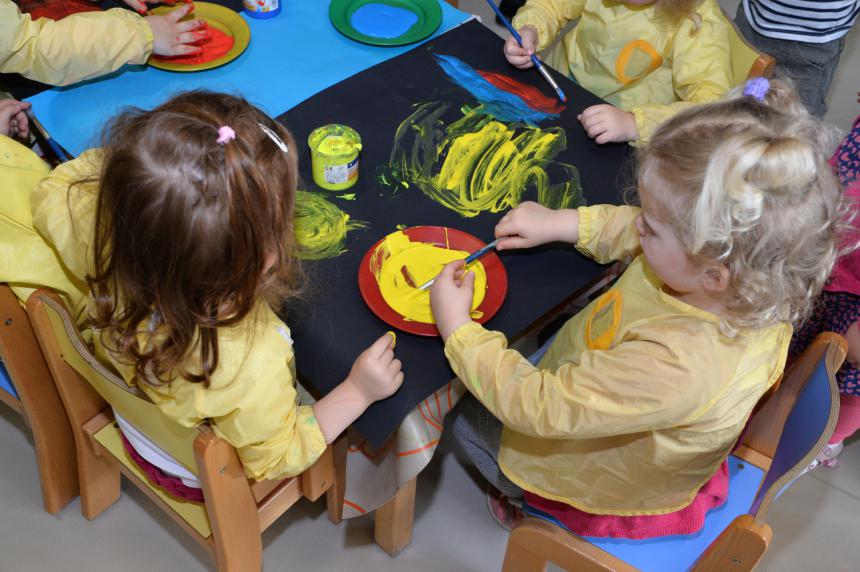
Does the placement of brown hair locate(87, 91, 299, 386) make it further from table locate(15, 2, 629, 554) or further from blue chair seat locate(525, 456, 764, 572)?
blue chair seat locate(525, 456, 764, 572)

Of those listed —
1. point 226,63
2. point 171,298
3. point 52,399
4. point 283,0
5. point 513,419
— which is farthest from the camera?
point 283,0

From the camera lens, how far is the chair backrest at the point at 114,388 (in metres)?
1.10

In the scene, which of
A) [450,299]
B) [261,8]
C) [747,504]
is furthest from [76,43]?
[747,504]

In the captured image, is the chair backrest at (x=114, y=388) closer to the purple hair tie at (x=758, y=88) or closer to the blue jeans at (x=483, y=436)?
the blue jeans at (x=483, y=436)

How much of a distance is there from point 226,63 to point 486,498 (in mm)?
1181

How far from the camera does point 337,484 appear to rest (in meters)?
1.52

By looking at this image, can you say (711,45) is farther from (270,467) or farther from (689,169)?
(270,467)

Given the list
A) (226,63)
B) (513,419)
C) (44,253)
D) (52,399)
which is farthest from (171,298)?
(226,63)

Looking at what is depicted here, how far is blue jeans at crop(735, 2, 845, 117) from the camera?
2.06m

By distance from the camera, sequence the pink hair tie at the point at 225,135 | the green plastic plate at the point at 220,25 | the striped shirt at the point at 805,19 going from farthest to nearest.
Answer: the striped shirt at the point at 805,19 < the green plastic plate at the point at 220,25 < the pink hair tie at the point at 225,135

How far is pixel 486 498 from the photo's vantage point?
184 centimetres

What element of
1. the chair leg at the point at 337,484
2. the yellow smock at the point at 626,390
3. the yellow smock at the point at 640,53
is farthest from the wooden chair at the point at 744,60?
the chair leg at the point at 337,484

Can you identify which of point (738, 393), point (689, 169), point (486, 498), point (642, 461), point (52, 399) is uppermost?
point (689, 169)

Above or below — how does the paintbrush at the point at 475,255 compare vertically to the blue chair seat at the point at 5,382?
above
